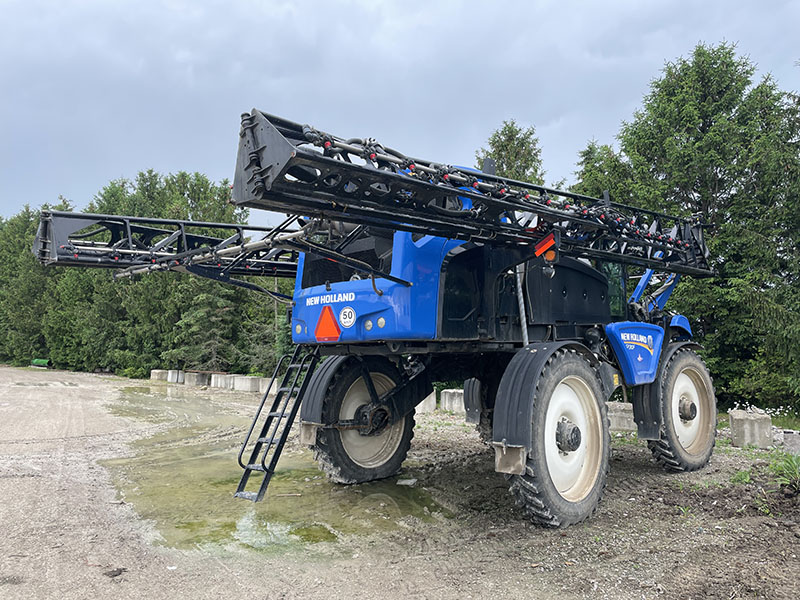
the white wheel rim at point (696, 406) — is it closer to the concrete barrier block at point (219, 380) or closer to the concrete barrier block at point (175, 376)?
the concrete barrier block at point (219, 380)

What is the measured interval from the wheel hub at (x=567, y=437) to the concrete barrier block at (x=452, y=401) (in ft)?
30.2

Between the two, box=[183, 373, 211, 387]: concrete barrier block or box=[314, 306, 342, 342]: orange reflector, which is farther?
box=[183, 373, 211, 387]: concrete barrier block

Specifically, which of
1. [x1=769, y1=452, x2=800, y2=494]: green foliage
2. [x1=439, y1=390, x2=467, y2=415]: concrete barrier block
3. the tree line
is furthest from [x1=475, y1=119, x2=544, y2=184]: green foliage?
[x1=769, y1=452, x2=800, y2=494]: green foliage

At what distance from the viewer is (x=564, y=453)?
5125mm

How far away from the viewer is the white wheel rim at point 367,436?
6641 millimetres

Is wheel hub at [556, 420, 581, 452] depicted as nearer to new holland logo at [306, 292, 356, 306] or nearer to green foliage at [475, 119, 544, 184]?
new holland logo at [306, 292, 356, 306]

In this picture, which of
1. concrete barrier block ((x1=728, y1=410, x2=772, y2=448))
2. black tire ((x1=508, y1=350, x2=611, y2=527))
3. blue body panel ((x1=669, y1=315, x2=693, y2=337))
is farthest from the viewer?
concrete barrier block ((x1=728, y1=410, x2=772, y2=448))

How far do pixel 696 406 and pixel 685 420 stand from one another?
29 centimetres

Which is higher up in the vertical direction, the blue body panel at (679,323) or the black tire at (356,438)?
the blue body panel at (679,323)

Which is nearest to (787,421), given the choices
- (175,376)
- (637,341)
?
(637,341)

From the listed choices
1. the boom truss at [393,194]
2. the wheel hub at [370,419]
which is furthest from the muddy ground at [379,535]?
the boom truss at [393,194]

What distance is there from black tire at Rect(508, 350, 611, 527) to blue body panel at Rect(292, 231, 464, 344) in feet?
3.55

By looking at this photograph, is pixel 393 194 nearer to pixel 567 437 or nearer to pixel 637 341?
pixel 567 437

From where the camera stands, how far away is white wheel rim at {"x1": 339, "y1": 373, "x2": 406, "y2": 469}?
6.64 m
